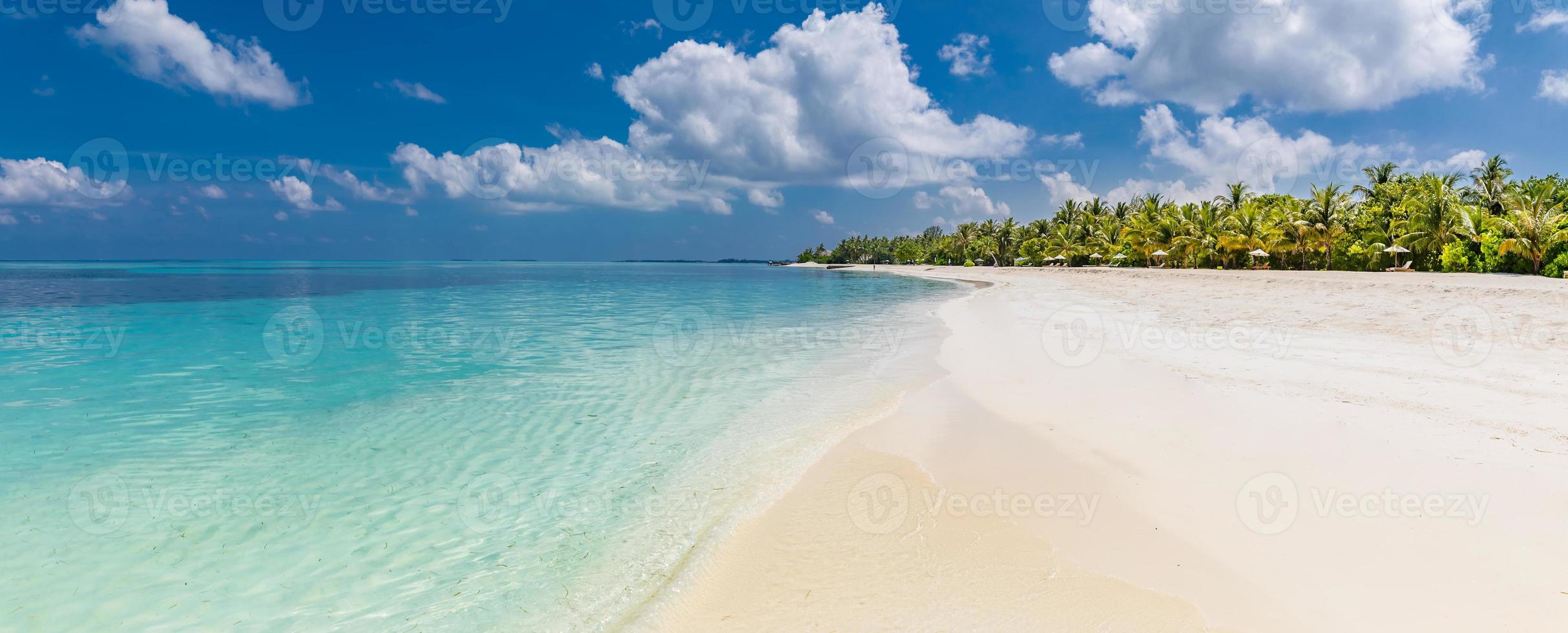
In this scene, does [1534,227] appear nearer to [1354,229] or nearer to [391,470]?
[1354,229]

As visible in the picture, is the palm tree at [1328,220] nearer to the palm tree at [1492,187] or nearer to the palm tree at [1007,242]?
the palm tree at [1492,187]

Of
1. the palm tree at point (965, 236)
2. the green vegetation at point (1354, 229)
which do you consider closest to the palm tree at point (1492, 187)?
the green vegetation at point (1354, 229)

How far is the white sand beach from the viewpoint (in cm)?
391

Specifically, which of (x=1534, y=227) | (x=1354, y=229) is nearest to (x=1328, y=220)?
(x=1354, y=229)

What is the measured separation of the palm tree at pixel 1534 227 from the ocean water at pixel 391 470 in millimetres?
34864

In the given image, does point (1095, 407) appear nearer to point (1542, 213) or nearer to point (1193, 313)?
point (1193, 313)

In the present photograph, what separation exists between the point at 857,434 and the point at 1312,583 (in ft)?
15.8

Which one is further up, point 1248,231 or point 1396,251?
point 1248,231

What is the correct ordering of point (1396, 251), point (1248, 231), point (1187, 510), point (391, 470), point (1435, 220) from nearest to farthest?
point (1187, 510) → point (391, 470) → point (1435, 220) → point (1396, 251) → point (1248, 231)

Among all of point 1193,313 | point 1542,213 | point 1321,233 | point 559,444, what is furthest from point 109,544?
point 1321,233

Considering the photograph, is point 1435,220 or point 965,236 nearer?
point 1435,220

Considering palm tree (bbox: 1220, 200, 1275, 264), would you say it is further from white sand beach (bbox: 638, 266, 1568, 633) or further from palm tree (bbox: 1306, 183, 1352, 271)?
white sand beach (bbox: 638, 266, 1568, 633)

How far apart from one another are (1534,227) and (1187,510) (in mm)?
41586

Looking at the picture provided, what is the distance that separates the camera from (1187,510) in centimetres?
527
